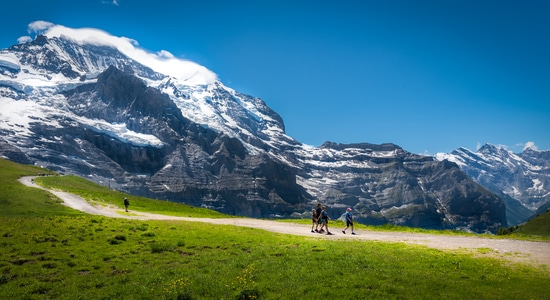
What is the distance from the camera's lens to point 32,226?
39.6m

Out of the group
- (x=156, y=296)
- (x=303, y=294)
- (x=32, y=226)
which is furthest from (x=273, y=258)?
(x=32, y=226)

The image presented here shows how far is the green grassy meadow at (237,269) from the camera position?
2173cm

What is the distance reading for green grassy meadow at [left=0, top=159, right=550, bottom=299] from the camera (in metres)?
21.7

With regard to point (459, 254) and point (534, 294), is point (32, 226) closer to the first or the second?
point (459, 254)

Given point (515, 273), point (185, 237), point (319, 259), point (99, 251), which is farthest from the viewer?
point (185, 237)

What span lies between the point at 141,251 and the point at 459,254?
86.8ft

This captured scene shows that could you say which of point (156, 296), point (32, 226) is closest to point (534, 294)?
point (156, 296)

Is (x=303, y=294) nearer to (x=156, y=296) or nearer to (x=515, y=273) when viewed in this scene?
A: (x=156, y=296)

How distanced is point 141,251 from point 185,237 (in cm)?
691

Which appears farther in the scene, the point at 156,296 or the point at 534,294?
the point at 156,296

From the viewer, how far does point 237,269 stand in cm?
2662

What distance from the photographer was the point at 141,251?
32.4 metres

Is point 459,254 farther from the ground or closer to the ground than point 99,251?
farther from the ground

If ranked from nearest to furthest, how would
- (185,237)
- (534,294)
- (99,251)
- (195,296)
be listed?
(534,294) < (195,296) < (99,251) < (185,237)
